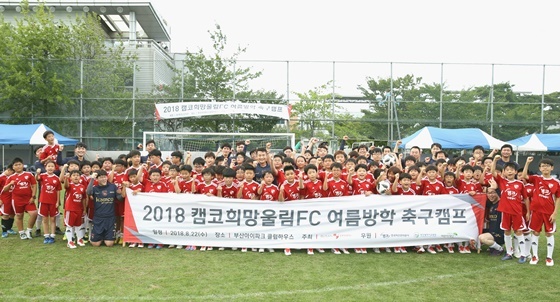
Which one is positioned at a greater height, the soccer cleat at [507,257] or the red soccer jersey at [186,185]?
the red soccer jersey at [186,185]

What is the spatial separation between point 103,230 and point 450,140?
11543 mm

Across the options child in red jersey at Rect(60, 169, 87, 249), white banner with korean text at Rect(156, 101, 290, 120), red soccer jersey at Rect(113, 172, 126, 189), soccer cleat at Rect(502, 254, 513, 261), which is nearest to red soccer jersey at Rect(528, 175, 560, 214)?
soccer cleat at Rect(502, 254, 513, 261)

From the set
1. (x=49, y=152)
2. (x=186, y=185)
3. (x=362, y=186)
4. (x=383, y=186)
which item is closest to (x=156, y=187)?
(x=186, y=185)

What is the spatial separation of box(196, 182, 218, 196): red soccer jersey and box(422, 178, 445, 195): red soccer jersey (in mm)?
3487

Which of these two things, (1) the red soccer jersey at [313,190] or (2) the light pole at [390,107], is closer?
(1) the red soccer jersey at [313,190]

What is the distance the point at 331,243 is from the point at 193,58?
1259cm

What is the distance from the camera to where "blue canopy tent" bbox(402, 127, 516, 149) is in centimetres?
1402

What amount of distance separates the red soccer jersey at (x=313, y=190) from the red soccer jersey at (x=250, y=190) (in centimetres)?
81

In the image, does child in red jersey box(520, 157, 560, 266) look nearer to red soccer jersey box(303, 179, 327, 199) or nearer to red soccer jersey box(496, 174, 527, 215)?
red soccer jersey box(496, 174, 527, 215)

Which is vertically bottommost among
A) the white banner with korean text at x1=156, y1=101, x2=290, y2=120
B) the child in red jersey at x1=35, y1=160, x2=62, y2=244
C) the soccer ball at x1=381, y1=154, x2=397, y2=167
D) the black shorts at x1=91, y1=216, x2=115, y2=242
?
the black shorts at x1=91, y1=216, x2=115, y2=242

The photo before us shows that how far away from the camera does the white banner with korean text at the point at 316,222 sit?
6504 millimetres

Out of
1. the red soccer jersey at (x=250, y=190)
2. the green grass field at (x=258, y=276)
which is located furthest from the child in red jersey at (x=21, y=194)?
the red soccer jersey at (x=250, y=190)

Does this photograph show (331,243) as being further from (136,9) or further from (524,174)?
(136,9)

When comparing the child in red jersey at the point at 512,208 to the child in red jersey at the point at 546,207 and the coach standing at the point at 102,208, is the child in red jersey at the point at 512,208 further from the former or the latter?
the coach standing at the point at 102,208
